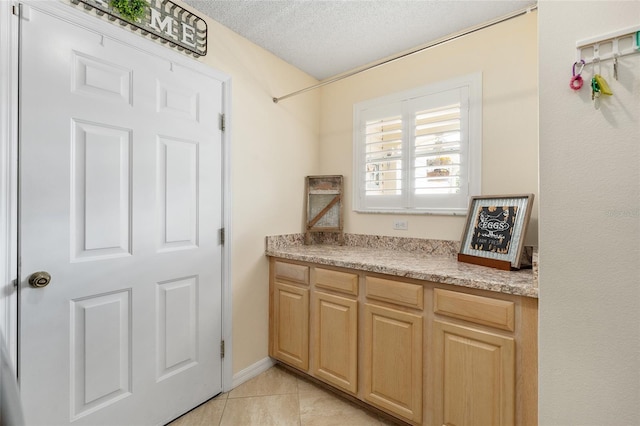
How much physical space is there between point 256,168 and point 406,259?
4.13 ft

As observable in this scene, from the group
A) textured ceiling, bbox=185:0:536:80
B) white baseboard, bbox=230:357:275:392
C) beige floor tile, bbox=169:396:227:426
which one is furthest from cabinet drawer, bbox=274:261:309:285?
textured ceiling, bbox=185:0:536:80

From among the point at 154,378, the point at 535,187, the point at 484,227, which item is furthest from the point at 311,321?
the point at 535,187

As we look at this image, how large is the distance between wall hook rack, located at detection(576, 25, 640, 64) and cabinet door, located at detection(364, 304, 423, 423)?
4.27 feet

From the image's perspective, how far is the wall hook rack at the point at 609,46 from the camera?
954 millimetres

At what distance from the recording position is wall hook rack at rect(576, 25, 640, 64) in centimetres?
95

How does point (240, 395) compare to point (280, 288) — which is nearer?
point (240, 395)

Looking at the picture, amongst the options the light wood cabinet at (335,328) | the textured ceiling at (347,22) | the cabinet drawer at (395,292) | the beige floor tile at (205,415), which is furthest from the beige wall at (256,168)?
the cabinet drawer at (395,292)

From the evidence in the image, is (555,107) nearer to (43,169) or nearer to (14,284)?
(43,169)

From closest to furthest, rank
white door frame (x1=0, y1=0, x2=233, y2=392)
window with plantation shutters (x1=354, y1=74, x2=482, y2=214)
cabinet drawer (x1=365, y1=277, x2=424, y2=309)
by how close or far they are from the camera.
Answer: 1. white door frame (x1=0, y1=0, x2=233, y2=392)
2. cabinet drawer (x1=365, y1=277, x2=424, y2=309)
3. window with plantation shutters (x1=354, y1=74, x2=482, y2=214)

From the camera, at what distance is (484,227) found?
182 cm

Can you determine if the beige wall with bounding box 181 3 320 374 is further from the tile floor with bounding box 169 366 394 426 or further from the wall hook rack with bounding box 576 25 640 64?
the wall hook rack with bounding box 576 25 640 64

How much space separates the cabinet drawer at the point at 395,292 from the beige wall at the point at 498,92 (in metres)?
0.68

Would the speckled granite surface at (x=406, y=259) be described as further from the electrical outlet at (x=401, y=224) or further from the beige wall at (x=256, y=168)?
the beige wall at (x=256, y=168)

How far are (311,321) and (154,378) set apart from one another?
0.98 metres
